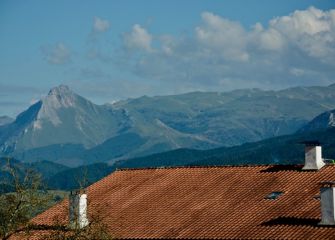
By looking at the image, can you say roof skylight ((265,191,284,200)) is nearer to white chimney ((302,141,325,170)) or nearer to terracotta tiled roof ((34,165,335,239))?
terracotta tiled roof ((34,165,335,239))

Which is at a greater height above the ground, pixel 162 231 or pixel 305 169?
pixel 305 169

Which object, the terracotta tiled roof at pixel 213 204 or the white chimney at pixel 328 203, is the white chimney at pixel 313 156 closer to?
the terracotta tiled roof at pixel 213 204

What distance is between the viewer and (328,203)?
40.0m

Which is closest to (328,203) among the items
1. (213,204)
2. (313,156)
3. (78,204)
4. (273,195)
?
(273,195)

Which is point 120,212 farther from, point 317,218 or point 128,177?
point 317,218

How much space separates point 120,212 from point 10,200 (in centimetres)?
1049

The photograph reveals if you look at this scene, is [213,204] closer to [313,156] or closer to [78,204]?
[313,156]

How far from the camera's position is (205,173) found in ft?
175

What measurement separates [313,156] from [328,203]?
8375 millimetres

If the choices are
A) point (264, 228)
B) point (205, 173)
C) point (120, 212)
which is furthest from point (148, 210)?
point (264, 228)

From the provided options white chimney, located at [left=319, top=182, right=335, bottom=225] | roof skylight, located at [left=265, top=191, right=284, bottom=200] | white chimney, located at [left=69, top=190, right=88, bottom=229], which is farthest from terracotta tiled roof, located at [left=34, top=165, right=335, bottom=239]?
white chimney, located at [left=69, top=190, right=88, bottom=229]

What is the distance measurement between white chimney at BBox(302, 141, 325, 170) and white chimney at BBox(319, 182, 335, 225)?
7693 mm

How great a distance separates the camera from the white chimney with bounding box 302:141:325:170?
158 ft

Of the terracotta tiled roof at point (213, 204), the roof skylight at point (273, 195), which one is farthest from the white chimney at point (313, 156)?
the roof skylight at point (273, 195)
